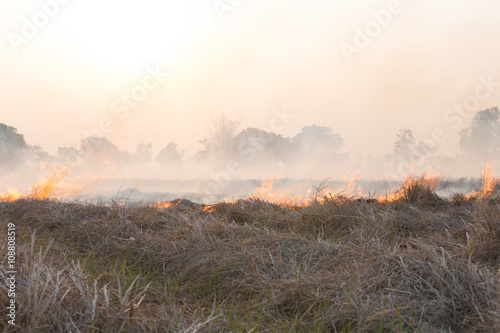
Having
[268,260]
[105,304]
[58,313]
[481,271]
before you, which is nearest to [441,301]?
[481,271]

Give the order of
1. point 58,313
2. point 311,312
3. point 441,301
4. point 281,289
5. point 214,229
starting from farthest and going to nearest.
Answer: point 214,229 < point 281,289 < point 311,312 < point 441,301 < point 58,313

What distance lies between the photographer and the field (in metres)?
1.84

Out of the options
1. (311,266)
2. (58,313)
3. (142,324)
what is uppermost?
(58,313)

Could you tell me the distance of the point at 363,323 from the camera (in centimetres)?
205

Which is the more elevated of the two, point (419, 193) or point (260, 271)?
point (260, 271)

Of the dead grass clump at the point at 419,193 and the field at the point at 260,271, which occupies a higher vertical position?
the field at the point at 260,271

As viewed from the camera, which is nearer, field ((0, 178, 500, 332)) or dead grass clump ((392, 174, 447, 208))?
field ((0, 178, 500, 332))

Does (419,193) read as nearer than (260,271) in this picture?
No

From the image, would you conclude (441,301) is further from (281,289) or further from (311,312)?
(281,289)

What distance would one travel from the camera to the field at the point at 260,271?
6.03 feet

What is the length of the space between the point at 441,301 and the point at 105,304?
1.78 m

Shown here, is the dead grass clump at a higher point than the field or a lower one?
lower

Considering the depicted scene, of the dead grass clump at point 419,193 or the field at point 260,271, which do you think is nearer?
the field at point 260,271

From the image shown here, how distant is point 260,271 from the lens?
3111mm
